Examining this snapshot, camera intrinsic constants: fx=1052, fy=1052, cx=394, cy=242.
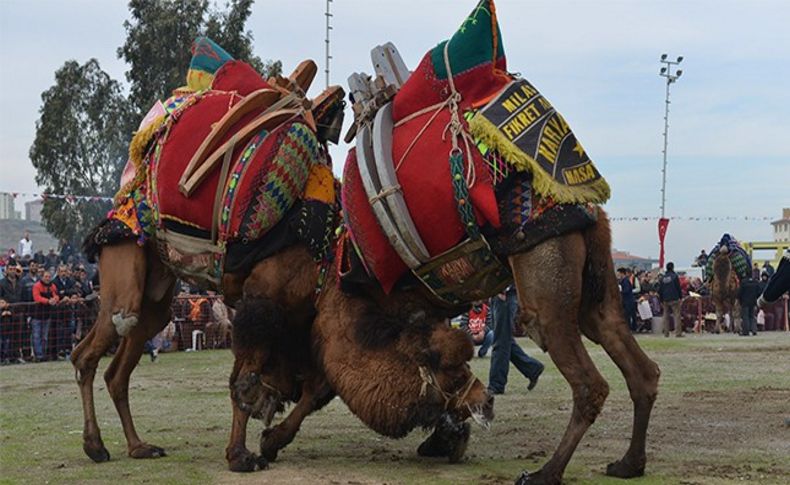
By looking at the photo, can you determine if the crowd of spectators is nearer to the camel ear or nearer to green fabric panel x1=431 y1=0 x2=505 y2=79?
the camel ear

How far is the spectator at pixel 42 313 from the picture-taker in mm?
20266

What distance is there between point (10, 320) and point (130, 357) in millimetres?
12514

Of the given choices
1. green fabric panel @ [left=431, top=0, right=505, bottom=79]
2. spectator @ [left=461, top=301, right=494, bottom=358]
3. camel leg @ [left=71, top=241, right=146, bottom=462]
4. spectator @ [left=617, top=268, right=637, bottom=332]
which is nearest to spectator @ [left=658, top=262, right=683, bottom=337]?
spectator @ [left=617, top=268, right=637, bottom=332]

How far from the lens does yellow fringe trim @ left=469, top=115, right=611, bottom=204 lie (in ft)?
21.3

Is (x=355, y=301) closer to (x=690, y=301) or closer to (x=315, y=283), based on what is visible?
(x=315, y=283)

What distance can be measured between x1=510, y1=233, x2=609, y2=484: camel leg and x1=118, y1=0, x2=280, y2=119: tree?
3083cm

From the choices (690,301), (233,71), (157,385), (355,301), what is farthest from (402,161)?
(690,301)

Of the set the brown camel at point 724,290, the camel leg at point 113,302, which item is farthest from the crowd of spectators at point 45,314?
the brown camel at point 724,290

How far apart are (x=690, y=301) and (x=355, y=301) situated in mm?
26628

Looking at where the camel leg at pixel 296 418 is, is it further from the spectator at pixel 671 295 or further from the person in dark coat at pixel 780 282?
the spectator at pixel 671 295

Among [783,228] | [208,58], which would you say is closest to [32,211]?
[783,228]

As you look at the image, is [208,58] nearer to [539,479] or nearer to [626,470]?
[539,479]

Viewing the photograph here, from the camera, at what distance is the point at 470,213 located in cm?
667

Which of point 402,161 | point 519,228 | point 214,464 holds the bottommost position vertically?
point 214,464
